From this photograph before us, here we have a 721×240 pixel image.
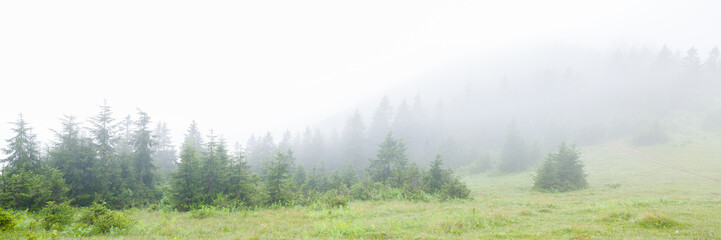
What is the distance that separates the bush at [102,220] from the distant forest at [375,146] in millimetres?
5947

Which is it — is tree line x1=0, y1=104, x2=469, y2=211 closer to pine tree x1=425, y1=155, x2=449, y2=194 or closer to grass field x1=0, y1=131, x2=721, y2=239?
pine tree x1=425, y1=155, x2=449, y2=194

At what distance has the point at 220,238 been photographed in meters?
9.80

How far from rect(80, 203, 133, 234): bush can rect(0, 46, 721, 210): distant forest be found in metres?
5.95

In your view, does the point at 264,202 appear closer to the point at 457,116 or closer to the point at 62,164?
the point at 62,164

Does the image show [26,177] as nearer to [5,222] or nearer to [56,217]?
[56,217]

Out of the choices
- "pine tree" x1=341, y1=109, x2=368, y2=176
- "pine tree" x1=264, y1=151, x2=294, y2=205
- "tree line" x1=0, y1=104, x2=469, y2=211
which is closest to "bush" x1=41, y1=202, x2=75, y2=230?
"tree line" x1=0, y1=104, x2=469, y2=211

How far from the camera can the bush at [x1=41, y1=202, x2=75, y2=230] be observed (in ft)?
32.9

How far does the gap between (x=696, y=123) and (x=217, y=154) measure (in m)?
85.2

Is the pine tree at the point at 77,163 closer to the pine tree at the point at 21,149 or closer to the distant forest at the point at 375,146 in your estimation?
the distant forest at the point at 375,146

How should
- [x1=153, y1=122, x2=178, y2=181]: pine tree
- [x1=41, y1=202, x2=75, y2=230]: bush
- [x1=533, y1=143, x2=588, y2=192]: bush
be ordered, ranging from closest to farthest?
1. [x1=41, y1=202, x2=75, y2=230]: bush
2. [x1=533, y1=143, x2=588, y2=192]: bush
3. [x1=153, y1=122, x2=178, y2=181]: pine tree

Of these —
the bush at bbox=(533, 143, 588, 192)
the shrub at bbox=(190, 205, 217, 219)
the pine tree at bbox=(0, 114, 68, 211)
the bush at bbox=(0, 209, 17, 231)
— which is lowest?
the bush at bbox=(533, 143, 588, 192)

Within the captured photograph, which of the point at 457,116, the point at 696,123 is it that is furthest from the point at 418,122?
the point at 696,123

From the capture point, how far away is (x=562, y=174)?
89.4 feet

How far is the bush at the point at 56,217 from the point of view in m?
10.0
